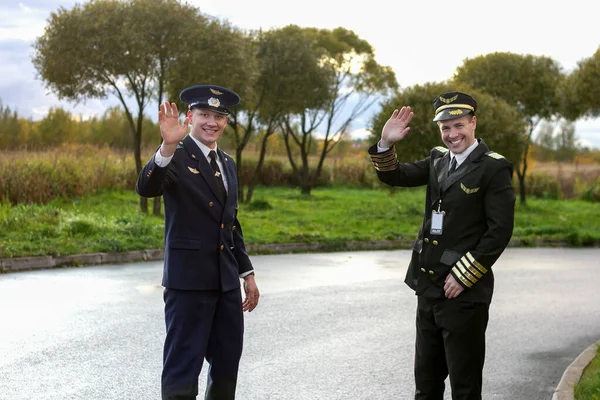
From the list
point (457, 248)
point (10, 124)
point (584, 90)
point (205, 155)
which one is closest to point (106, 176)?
point (10, 124)

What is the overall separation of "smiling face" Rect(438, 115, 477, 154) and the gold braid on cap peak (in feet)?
1.05

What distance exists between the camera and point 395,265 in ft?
44.0

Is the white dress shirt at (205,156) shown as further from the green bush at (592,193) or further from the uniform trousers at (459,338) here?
the green bush at (592,193)

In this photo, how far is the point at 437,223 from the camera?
4.40 metres

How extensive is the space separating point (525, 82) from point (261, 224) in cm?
1735

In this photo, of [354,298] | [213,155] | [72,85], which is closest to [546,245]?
[354,298]

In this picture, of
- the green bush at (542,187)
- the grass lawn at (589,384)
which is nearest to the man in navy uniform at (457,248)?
the grass lawn at (589,384)

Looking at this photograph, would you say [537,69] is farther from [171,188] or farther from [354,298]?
[171,188]

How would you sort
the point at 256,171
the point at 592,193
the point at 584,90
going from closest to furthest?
1. the point at 584,90
2. the point at 256,171
3. the point at 592,193

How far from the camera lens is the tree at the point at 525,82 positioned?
3128cm

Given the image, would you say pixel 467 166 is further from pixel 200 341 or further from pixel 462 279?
pixel 200 341

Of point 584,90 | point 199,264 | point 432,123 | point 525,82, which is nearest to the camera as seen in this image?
point 199,264

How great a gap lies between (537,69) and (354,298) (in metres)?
24.0

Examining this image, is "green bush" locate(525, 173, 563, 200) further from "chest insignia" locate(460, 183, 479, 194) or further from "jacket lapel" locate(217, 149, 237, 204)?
"jacket lapel" locate(217, 149, 237, 204)
